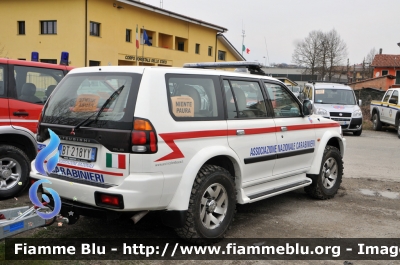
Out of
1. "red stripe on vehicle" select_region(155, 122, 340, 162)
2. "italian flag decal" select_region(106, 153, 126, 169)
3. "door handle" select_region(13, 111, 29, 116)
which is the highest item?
"door handle" select_region(13, 111, 29, 116)

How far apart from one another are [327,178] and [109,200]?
3.87 m

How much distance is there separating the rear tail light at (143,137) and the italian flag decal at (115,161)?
14 centimetres

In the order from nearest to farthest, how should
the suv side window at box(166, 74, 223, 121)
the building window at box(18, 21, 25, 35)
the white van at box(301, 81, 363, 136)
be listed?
the suv side window at box(166, 74, 223, 121)
the white van at box(301, 81, 363, 136)
the building window at box(18, 21, 25, 35)

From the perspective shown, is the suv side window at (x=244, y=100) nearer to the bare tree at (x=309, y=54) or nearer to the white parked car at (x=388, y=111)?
the white parked car at (x=388, y=111)

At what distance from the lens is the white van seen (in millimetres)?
15391

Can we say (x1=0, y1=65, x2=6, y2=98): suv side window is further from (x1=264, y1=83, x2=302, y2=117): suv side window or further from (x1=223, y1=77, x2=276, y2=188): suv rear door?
(x1=264, y1=83, x2=302, y2=117): suv side window

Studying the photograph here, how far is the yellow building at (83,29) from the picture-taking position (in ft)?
82.9

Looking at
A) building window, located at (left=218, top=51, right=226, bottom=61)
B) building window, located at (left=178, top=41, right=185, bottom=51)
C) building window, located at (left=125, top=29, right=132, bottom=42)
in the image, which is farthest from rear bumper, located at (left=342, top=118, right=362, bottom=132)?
building window, located at (left=218, top=51, right=226, bottom=61)

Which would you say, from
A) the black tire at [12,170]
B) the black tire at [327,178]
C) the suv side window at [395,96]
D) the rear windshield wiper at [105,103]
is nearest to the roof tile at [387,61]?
the suv side window at [395,96]

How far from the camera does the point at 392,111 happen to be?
642 inches

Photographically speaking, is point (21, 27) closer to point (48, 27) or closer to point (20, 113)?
point (48, 27)

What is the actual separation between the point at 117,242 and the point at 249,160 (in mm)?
1701

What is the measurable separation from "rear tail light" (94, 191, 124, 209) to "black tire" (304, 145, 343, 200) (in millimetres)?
3384

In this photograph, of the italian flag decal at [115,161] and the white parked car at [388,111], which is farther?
the white parked car at [388,111]
